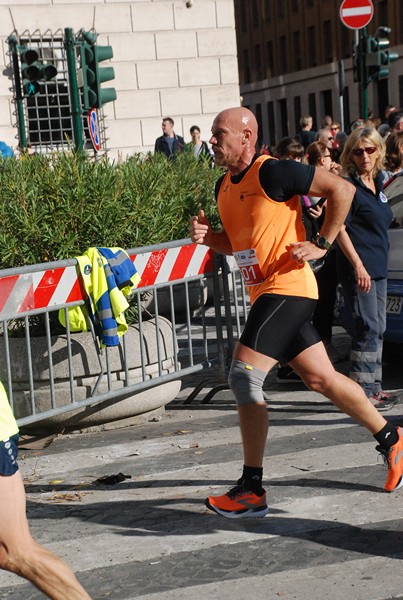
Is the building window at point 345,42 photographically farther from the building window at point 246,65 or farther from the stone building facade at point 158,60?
the stone building facade at point 158,60

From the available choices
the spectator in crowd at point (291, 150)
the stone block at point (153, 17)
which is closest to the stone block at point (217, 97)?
the stone block at point (153, 17)

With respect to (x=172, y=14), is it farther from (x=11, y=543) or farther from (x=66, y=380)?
(x=11, y=543)

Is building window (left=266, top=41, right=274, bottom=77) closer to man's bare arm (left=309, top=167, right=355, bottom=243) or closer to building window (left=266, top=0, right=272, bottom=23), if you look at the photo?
building window (left=266, top=0, right=272, bottom=23)

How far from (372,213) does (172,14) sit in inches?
650

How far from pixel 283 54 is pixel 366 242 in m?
72.2

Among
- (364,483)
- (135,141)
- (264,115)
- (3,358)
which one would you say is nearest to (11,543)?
(364,483)

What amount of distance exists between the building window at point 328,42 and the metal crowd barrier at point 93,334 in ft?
207

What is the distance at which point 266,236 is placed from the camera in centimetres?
567

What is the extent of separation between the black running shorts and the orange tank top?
0.14ft

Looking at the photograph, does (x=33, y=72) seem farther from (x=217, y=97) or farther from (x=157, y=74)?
(x=217, y=97)

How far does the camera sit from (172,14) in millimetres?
23422

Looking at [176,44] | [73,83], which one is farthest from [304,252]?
[176,44]

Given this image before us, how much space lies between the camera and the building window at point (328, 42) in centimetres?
6975

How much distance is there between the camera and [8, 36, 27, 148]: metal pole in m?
19.7
